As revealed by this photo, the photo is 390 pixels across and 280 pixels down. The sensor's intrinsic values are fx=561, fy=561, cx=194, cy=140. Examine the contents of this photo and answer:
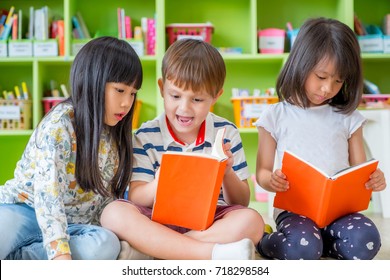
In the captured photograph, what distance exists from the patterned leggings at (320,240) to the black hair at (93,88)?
0.43 m

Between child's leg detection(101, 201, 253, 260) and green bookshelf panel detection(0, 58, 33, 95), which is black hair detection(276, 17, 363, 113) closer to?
child's leg detection(101, 201, 253, 260)

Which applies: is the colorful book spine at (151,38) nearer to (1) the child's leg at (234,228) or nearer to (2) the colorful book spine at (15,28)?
(2) the colorful book spine at (15,28)

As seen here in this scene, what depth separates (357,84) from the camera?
58.7 inches

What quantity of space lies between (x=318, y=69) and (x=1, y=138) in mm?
1931

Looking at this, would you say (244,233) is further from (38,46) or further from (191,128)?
(38,46)

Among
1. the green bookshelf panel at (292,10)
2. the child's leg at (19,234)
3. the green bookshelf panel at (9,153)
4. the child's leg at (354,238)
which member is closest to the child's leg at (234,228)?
the child's leg at (354,238)

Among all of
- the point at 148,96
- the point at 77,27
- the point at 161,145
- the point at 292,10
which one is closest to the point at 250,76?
the point at 292,10

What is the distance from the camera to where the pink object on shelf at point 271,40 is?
→ 8.68ft

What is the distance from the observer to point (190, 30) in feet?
8.61

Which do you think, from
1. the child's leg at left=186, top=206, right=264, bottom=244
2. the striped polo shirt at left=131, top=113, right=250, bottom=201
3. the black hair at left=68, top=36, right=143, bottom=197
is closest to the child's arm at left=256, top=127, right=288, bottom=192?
the striped polo shirt at left=131, top=113, right=250, bottom=201

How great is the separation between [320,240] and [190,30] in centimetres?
154

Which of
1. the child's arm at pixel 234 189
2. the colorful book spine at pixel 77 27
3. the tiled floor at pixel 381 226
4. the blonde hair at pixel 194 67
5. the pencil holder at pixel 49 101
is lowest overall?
the tiled floor at pixel 381 226

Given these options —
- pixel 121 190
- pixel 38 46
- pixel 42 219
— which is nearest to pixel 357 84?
pixel 121 190

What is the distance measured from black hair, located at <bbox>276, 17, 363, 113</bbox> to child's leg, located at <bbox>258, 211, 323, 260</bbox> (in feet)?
1.14
